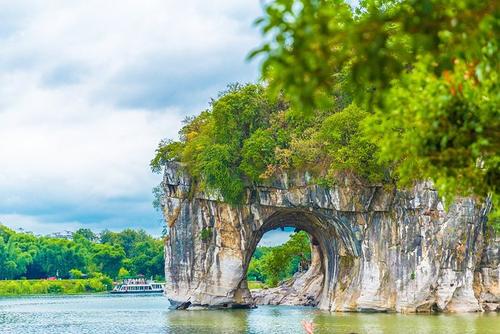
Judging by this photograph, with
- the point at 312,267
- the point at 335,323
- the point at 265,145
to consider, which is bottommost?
the point at 335,323

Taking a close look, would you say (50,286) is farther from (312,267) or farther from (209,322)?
(209,322)

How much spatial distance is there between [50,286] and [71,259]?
7004mm

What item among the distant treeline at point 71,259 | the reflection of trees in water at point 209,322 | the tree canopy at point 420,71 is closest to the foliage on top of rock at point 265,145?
the reflection of trees in water at point 209,322

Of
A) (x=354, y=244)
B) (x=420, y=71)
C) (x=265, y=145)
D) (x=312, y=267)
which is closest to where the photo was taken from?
(x=420, y=71)

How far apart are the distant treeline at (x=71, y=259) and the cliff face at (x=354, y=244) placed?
169 ft

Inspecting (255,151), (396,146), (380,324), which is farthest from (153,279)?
(396,146)

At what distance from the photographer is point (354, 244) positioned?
36688 millimetres

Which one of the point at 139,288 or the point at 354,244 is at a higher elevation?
the point at 354,244

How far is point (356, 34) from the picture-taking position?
5.39 metres

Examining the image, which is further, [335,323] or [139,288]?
[139,288]

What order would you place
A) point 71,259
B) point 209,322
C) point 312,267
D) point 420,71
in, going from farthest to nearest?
1. point 71,259
2. point 312,267
3. point 209,322
4. point 420,71

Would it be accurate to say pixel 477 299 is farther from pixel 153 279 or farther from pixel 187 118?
pixel 153 279

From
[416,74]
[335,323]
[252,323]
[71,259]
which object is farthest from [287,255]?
[416,74]

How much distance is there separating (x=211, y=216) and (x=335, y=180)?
739 centimetres
